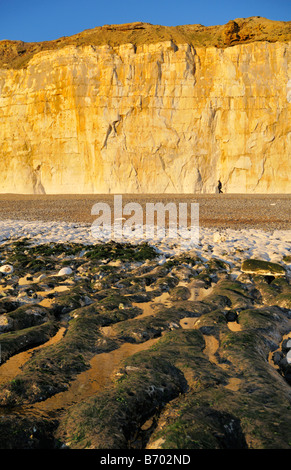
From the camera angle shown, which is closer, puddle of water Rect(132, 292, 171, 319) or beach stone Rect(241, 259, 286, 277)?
puddle of water Rect(132, 292, 171, 319)

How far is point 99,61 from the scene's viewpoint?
30.3m

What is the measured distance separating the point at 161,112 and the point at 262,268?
26.6 meters

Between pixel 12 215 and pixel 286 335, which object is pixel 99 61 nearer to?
pixel 12 215

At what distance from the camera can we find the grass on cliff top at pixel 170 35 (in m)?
30.1

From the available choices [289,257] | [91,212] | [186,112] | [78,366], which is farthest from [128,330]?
[186,112]

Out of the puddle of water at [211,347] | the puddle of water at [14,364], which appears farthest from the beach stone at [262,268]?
the puddle of water at [14,364]

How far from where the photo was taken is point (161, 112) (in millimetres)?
30172

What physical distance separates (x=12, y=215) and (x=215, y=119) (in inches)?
855

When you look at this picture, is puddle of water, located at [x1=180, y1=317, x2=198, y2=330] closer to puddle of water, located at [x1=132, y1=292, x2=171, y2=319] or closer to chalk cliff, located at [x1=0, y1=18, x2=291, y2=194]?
puddle of water, located at [x1=132, y1=292, x2=171, y2=319]

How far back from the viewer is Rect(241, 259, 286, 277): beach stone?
20.1ft

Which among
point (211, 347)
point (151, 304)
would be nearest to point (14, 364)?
point (211, 347)

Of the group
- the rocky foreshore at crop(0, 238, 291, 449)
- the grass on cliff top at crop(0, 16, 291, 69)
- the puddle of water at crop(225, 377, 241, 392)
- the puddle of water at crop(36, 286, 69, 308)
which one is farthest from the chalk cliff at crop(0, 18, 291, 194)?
the puddle of water at crop(225, 377, 241, 392)

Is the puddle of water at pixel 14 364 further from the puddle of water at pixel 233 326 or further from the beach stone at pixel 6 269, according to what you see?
the beach stone at pixel 6 269

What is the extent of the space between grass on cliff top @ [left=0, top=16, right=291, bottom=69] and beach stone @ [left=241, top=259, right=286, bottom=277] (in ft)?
97.7
